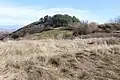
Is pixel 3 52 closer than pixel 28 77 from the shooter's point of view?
No

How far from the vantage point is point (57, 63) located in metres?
7.39

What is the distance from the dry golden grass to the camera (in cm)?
669

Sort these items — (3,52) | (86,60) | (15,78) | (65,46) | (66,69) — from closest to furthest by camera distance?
(15,78)
(66,69)
(86,60)
(3,52)
(65,46)

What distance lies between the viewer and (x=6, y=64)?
717 centimetres

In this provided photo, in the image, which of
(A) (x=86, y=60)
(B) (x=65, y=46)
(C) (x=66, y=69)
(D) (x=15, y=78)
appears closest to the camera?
(D) (x=15, y=78)

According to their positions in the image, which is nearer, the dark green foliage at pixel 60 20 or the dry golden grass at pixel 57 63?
the dry golden grass at pixel 57 63

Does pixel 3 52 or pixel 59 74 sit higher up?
pixel 3 52

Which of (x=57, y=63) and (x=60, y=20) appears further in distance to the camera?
(x=60, y=20)

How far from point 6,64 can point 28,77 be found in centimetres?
97

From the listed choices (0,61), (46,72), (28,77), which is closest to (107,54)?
(46,72)

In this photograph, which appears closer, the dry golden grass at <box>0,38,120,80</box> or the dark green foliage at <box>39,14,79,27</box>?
the dry golden grass at <box>0,38,120,80</box>

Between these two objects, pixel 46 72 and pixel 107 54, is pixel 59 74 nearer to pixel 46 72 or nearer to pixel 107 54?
pixel 46 72

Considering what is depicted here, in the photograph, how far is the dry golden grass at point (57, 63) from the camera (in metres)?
6.69

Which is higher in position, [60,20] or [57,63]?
[60,20]
